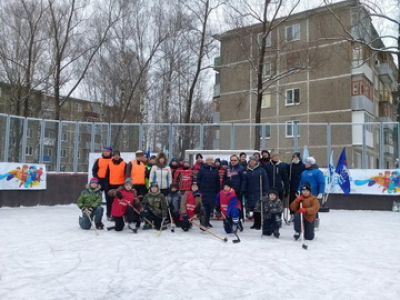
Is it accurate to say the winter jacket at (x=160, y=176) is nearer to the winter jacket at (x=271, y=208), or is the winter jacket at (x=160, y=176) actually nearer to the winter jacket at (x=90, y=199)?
the winter jacket at (x=90, y=199)

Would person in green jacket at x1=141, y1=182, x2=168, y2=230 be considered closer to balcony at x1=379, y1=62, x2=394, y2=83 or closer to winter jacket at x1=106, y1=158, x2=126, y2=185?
winter jacket at x1=106, y1=158, x2=126, y2=185

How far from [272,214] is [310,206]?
0.74 meters

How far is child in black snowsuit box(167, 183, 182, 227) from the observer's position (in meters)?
8.20

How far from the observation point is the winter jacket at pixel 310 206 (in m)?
7.21

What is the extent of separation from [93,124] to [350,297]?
11709mm

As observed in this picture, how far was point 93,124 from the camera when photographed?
14.2 m

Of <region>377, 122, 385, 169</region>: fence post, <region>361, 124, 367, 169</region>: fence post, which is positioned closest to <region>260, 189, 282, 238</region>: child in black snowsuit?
<region>361, 124, 367, 169</region>: fence post

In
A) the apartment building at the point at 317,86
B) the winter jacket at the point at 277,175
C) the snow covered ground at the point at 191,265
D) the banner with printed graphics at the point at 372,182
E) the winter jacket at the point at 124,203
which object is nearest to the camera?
the snow covered ground at the point at 191,265

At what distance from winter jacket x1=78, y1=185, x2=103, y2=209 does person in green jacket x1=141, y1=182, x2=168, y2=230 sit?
3.24 feet

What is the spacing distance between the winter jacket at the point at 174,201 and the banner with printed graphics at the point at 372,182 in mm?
6629

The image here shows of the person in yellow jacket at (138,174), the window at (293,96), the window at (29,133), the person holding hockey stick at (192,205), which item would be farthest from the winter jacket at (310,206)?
the window at (293,96)

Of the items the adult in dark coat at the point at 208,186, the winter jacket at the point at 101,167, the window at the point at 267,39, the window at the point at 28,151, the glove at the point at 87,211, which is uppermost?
the window at the point at 267,39

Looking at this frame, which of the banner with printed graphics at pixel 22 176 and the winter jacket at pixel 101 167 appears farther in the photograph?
Result: the banner with printed graphics at pixel 22 176

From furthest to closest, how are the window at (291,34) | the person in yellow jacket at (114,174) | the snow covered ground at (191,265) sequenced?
1. the window at (291,34)
2. the person in yellow jacket at (114,174)
3. the snow covered ground at (191,265)
